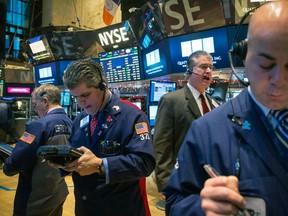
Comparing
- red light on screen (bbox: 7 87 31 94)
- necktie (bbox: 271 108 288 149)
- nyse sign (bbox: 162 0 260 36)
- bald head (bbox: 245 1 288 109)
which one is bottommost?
necktie (bbox: 271 108 288 149)

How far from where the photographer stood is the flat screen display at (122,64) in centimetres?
668

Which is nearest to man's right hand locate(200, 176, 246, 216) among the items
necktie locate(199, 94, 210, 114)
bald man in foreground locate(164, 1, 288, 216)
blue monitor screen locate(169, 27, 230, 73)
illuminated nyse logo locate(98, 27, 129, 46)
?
bald man in foreground locate(164, 1, 288, 216)

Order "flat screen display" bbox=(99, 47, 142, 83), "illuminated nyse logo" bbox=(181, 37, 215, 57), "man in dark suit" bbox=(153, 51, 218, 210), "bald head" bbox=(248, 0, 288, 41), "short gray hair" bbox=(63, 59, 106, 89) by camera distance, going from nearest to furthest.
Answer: "bald head" bbox=(248, 0, 288, 41) → "short gray hair" bbox=(63, 59, 106, 89) → "man in dark suit" bbox=(153, 51, 218, 210) → "illuminated nyse logo" bbox=(181, 37, 215, 57) → "flat screen display" bbox=(99, 47, 142, 83)

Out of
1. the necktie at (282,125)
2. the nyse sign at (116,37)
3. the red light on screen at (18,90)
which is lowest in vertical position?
the necktie at (282,125)

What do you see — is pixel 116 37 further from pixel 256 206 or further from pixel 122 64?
pixel 256 206

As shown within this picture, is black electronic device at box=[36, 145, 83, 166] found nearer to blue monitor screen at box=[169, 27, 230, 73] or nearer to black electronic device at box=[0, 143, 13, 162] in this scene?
black electronic device at box=[0, 143, 13, 162]

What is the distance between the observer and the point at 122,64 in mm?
7023

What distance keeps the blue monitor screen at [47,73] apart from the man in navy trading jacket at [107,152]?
733cm

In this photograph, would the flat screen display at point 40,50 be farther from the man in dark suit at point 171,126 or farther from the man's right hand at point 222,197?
the man's right hand at point 222,197

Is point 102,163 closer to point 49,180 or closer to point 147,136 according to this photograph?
point 147,136

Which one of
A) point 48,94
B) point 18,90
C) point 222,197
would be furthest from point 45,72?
point 222,197

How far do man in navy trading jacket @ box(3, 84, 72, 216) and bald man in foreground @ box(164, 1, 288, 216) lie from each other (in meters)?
1.70

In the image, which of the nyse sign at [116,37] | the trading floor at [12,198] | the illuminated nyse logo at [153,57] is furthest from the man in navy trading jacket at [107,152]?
the nyse sign at [116,37]

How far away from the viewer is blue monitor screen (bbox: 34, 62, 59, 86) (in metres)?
8.84
